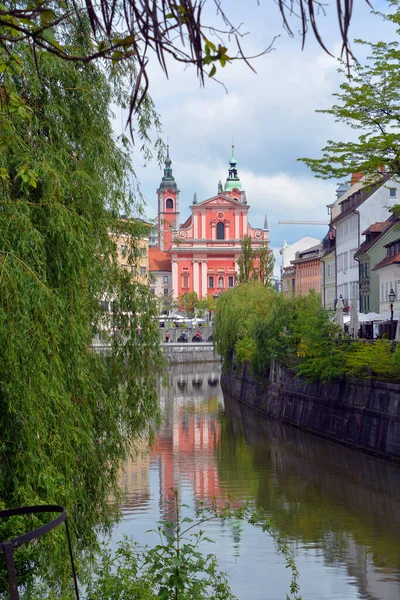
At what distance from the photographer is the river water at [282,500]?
1644 centimetres

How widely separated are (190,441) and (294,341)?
28.0 ft

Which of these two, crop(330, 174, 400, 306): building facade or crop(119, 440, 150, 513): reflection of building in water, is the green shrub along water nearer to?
crop(330, 174, 400, 306): building facade

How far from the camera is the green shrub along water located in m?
31.0

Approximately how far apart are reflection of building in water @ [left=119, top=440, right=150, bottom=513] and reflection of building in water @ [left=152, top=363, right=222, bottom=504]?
42 cm

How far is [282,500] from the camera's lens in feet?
77.7

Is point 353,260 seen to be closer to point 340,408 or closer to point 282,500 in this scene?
point 340,408

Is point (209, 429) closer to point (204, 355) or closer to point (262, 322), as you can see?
point (262, 322)

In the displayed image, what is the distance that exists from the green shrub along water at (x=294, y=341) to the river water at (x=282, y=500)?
2732 mm

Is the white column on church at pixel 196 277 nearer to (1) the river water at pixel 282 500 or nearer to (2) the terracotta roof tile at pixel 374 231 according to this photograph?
(2) the terracotta roof tile at pixel 374 231

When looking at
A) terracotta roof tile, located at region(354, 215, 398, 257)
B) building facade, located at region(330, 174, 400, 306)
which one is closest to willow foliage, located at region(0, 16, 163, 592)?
terracotta roof tile, located at region(354, 215, 398, 257)

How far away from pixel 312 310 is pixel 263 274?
32.7 m

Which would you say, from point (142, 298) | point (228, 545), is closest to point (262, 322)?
point (228, 545)

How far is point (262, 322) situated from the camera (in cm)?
4584

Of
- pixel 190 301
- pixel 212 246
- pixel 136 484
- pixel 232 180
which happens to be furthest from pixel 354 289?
pixel 232 180
